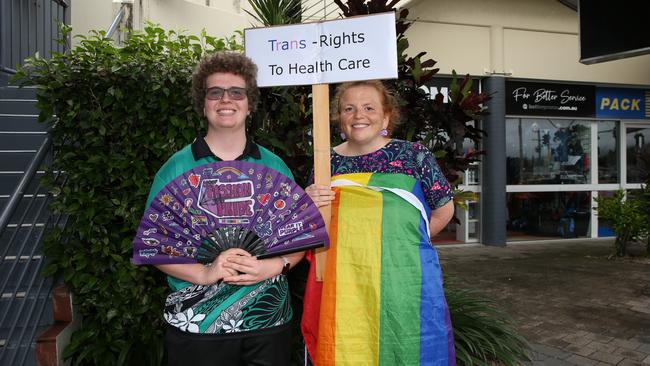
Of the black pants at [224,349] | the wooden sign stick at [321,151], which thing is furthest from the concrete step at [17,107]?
the black pants at [224,349]

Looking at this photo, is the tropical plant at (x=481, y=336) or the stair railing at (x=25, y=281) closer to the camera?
the stair railing at (x=25, y=281)

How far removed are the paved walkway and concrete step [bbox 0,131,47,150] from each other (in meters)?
4.88

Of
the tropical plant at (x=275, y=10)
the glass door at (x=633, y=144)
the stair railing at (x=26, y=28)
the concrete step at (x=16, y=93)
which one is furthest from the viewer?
the glass door at (x=633, y=144)

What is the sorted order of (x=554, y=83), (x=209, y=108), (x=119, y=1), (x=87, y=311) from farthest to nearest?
(x=554, y=83), (x=119, y=1), (x=87, y=311), (x=209, y=108)

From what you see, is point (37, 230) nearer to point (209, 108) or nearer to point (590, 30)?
point (209, 108)

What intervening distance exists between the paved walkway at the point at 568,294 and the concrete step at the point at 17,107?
17.5 feet

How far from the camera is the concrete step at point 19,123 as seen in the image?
15.9ft

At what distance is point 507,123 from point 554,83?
1.35 m

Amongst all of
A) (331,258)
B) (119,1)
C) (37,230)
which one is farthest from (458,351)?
(119,1)

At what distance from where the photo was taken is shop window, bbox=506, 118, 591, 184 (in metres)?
10.7

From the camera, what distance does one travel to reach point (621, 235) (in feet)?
28.3

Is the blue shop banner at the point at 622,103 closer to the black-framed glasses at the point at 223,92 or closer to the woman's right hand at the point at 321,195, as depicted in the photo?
the woman's right hand at the point at 321,195

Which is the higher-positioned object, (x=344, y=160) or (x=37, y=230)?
(x=344, y=160)

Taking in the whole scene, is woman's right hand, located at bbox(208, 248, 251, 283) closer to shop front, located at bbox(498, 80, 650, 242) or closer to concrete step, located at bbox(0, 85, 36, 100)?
concrete step, located at bbox(0, 85, 36, 100)
